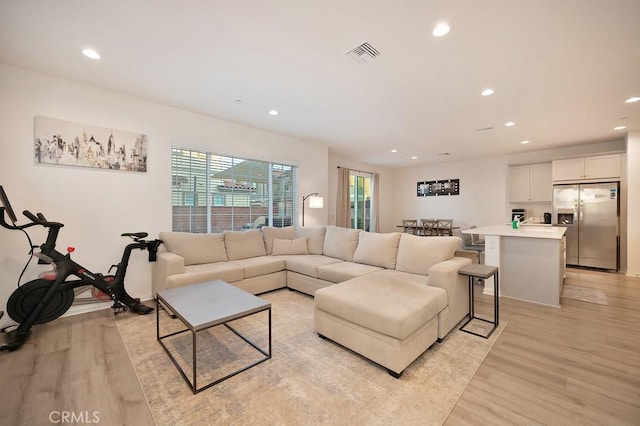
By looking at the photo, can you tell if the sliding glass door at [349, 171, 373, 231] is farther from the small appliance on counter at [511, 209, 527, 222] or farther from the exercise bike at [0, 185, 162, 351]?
the exercise bike at [0, 185, 162, 351]

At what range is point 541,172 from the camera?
624 centimetres

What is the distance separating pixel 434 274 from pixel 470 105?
258 cm

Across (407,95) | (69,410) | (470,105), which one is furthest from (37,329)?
(470,105)

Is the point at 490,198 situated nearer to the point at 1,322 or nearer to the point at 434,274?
the point at 434,274

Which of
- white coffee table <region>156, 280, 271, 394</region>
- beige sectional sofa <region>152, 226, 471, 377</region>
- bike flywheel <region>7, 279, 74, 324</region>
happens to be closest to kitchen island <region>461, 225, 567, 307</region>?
beige sectional sofa <region>152, 226, 471, 377</region>

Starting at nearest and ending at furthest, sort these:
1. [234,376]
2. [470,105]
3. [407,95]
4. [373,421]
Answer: [373,421], [234,376], [407,95], [470,105]

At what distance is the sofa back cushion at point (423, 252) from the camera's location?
2893mm

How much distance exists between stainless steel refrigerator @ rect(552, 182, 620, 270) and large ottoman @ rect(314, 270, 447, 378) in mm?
5145

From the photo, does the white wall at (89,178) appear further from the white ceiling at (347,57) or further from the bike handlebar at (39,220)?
the bike handlebar at (39,220)

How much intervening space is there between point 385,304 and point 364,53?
7.41ft

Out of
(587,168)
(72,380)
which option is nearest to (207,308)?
(72,380)

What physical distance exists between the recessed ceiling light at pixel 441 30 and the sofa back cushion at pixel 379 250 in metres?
2.12

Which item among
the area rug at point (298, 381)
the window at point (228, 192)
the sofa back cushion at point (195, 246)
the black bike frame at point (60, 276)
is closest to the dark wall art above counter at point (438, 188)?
the window at point (228, 192)

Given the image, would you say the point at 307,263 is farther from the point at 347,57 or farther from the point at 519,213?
the point at 519,213
